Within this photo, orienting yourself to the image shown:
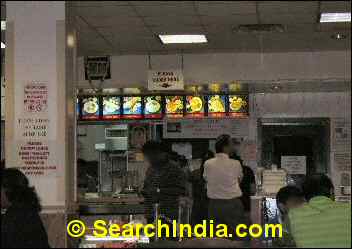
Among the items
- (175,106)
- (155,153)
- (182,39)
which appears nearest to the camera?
(155,153)

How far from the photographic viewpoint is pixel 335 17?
738 cm

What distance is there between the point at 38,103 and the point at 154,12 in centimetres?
194

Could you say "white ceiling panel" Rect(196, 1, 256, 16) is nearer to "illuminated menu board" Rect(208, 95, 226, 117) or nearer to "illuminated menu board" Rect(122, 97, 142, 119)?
"illuminated menu board" Rect(208, 95, 226, 117)

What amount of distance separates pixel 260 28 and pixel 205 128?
3.25 metres

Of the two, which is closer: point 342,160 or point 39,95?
point 39,95

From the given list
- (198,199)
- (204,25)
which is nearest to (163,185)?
(198,199)

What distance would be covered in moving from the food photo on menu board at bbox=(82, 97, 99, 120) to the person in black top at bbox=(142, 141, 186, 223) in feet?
13.2

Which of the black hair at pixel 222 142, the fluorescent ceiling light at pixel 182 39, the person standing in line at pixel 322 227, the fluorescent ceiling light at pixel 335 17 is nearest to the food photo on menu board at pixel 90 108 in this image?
the fluorescent ceiling light at pixel 182 39

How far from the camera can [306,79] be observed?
9594 mm

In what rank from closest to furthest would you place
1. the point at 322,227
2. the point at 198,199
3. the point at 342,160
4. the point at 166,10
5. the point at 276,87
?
the point at 322,227 < the point at 166,10 < the point at 198,199 < the point at 276,87 < the point at 342,160

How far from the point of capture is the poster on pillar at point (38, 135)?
18.6ft

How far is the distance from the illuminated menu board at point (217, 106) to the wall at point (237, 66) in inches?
32.2

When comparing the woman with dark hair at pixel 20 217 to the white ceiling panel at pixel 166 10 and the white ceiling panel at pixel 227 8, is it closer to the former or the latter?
the white ceiling panel at pixel 166 10

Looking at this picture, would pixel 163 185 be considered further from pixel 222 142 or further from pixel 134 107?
pixel 134 107
